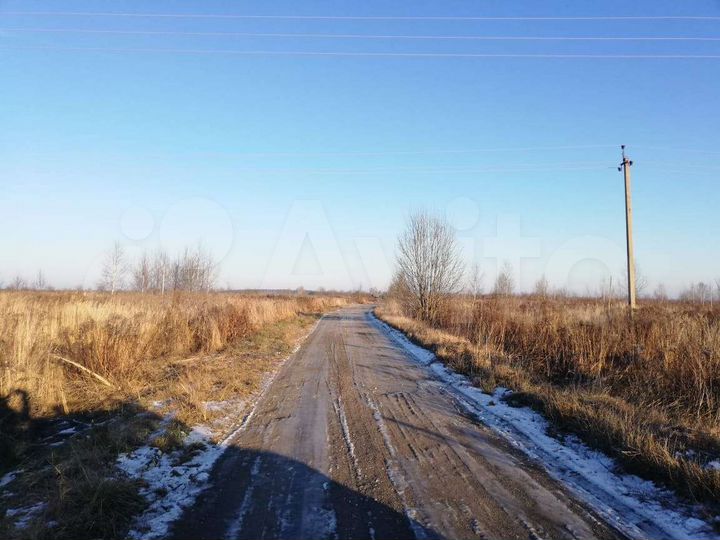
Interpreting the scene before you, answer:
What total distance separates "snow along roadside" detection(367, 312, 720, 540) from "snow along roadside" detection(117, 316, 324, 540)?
12.1 ft

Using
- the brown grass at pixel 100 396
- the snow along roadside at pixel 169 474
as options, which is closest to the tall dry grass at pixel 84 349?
the brown grass at pixel 100 396

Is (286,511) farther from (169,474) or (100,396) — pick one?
(100,396)

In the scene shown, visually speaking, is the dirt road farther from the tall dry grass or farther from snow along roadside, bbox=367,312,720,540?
the tall dry grass

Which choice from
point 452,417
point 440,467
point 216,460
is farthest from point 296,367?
point 440,467

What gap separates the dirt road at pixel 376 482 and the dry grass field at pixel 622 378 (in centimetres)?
122

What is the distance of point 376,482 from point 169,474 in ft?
7.29

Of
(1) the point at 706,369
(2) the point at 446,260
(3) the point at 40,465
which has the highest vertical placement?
(2) the point at 446,260

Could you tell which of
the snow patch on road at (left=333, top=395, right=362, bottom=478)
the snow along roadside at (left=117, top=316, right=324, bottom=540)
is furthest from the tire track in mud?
the snow along roadside at (left=117, top=316, right=324, bottom=540)

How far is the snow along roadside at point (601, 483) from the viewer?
3.62 metres

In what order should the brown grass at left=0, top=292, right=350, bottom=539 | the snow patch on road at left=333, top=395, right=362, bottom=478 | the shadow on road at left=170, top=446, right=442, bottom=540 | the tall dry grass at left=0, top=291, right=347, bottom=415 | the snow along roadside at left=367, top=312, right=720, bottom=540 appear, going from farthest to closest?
the tall dry grass at left=0, top=291, right=347, bottom=415 → the snow patch on road at left=333, top=395, right=362, bottom=478 → the brown grass at left=0, top=292, right=350, bottom=539 → the snow along roadside at left=367, top=312, right=720, bottom=540 → the shadow on road at left=170, top=446, right=442, bottom=540

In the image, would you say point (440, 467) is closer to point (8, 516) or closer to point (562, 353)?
point (8, 516)

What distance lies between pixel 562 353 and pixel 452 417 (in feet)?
18.1

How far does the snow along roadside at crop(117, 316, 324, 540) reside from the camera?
370 centimetres

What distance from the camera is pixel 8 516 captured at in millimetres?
3734
